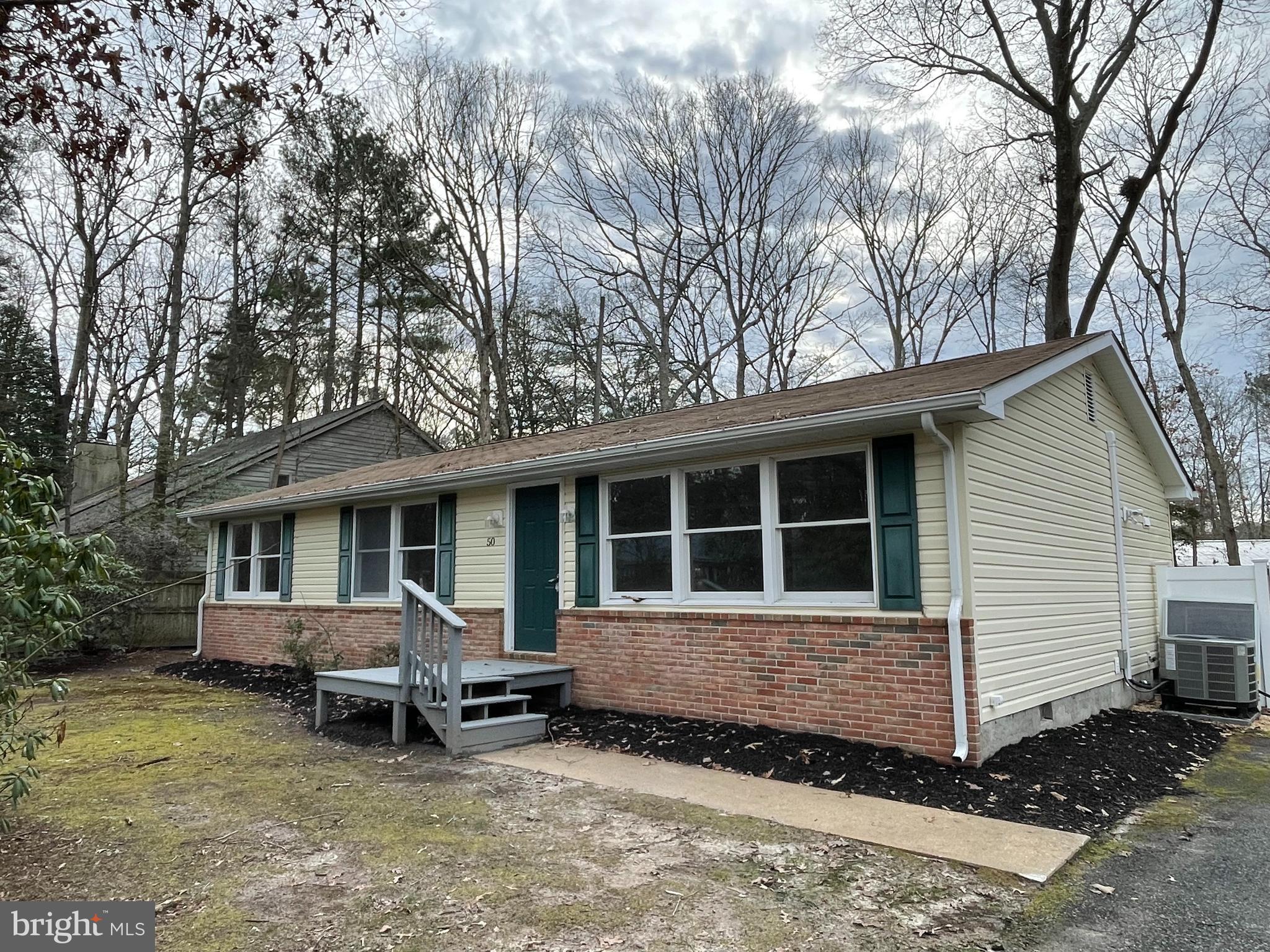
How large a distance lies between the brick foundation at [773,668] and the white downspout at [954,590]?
76mm

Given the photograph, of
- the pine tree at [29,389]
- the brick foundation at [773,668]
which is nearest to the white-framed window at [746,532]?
the brick foundation at [773,668]

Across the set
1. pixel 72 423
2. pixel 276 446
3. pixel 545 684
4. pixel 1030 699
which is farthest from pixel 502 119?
pixel 1030 699

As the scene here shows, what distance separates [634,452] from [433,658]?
248 cm

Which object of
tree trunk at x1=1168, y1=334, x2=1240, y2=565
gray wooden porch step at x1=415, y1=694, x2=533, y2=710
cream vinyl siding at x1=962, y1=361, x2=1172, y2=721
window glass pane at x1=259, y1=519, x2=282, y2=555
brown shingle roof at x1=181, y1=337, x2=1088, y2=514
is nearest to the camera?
cream vinyl siding at x1=962, y1=361, x2=1172, y2=721

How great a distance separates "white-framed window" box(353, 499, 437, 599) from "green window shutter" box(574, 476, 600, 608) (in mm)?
2425

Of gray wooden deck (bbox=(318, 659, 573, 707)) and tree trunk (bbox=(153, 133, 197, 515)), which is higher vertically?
tree trunk (bbox=(153, 133, 197, 515))

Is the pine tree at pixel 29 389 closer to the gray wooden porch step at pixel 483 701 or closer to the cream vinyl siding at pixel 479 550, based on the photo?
the cream vinyl siding at pixel 479 550

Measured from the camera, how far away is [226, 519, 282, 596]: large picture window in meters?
12.3

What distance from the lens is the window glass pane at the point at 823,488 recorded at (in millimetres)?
6086

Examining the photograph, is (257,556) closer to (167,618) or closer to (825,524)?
(167,618)

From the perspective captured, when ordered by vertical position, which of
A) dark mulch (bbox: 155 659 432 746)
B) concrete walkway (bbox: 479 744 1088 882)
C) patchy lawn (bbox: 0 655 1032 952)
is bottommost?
dark mulch (bbox: 155 659 432 746)

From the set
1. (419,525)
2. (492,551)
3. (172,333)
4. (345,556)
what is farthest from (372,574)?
(172,333)

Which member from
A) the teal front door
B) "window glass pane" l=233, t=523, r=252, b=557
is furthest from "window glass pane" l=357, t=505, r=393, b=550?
"window glass pane" l=233, t=523, r=252, b=557

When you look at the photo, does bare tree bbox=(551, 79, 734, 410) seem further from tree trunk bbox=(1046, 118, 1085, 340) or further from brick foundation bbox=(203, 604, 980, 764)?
brick foundation bbox=(203, 604, 980, 764)
